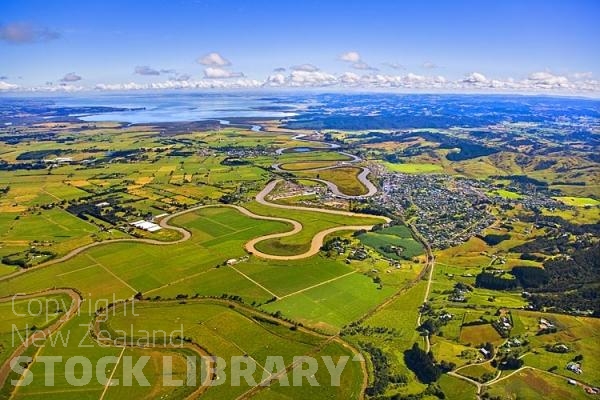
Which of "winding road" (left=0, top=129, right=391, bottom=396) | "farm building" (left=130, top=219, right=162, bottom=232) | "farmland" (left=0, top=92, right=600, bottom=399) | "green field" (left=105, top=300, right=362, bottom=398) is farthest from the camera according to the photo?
"farm building" (left=130, top=219, right=162, bottom=232)

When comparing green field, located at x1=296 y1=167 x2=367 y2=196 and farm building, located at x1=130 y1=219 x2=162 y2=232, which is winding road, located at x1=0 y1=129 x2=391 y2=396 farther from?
green field, located at x1=296 y1=167 x2=367 y2=196

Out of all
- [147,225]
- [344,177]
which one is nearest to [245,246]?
[147,225]

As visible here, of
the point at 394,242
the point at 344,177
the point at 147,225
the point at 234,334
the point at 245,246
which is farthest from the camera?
the point at 344,177

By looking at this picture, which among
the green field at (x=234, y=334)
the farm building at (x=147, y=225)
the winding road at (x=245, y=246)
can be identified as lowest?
the green field at (x=234, y=334)

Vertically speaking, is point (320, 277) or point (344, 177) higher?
point (344, 177)

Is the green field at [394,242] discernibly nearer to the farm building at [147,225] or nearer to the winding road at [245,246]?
the winding road at [245,246]

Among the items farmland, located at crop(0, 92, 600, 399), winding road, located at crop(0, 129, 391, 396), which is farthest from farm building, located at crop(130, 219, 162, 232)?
winding road, located at crop(0, 129, 391, 396)

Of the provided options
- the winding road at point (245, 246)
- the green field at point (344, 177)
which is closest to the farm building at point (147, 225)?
the winding road at point (245, 246)

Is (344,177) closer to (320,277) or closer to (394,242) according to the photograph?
(394,242)

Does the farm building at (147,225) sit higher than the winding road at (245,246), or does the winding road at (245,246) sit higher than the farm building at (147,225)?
the farm building at (147,225)

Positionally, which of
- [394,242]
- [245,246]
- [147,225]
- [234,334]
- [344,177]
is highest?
[147,225]

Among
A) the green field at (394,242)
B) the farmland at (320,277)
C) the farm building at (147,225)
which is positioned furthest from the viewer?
the farm building at (147,225)

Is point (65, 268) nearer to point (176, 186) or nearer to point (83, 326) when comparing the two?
point (83, 326)
